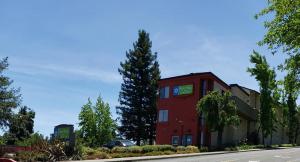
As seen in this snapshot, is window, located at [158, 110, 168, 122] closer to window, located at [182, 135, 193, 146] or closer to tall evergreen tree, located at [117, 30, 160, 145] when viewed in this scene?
window, located at [182, 135, 193, 146]

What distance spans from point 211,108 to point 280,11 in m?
31.2

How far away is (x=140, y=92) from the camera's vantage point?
85.1 meters

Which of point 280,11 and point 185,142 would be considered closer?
point 280,11

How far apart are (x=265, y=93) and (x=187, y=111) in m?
11.4

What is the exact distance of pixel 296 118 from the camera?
8031 centimetres

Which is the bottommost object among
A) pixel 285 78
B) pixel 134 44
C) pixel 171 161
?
pixel 171 161

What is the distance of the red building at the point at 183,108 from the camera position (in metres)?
58.9

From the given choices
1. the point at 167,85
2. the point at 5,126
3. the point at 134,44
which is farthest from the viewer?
the point at 134,44

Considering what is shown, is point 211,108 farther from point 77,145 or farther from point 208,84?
point 77,145

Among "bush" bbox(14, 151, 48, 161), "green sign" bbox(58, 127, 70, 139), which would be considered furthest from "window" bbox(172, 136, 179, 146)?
"bush" bbox(14, 151, 48, 161)

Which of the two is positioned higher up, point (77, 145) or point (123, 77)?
point (123, 77)

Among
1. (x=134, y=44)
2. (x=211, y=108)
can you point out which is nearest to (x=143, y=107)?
(x=134, y=44)

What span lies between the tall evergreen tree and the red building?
751 inches

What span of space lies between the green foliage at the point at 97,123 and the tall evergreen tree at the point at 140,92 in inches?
207
